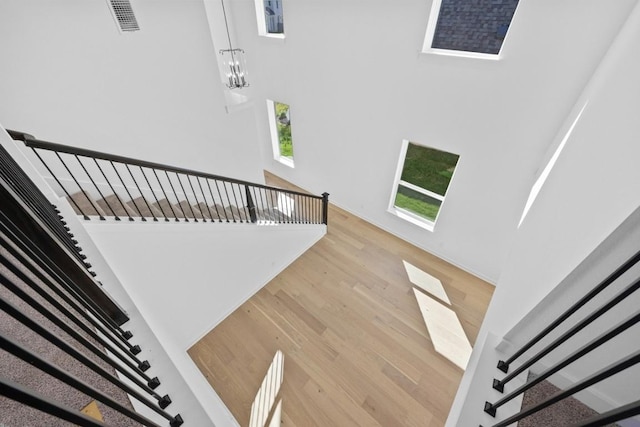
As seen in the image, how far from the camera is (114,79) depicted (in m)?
3.05

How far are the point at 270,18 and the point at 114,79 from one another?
3036mm

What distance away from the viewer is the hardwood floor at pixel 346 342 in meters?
2.61

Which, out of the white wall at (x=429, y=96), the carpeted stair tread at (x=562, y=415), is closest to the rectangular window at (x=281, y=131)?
the white wall at (x=429, y=96)

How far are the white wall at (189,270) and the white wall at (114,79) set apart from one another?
1.82 metres

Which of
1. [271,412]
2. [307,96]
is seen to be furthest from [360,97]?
[271,412]

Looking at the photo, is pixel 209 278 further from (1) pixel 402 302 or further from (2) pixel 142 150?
(1) pixel 402 302

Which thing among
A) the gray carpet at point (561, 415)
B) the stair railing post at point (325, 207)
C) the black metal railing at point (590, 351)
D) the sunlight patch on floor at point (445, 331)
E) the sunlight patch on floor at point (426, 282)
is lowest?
the sunlight patch on floor at point (426, 282)

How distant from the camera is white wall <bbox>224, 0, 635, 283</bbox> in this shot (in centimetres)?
236

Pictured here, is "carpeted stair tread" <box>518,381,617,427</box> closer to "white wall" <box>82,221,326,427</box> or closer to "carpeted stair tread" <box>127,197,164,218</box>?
"white wall" <box>82,221,326,427</box>

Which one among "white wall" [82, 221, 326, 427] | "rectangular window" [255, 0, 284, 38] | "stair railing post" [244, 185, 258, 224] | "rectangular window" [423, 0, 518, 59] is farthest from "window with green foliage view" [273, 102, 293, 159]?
"rectangular window" [423, 0, 518, 59]

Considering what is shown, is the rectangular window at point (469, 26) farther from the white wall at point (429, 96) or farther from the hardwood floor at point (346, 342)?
the hardwood floor at point (346, 342)

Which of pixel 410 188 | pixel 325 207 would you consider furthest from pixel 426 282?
pixel 325 207

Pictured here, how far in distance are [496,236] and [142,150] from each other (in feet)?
17.4

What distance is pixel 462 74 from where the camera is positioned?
291 centimetres
